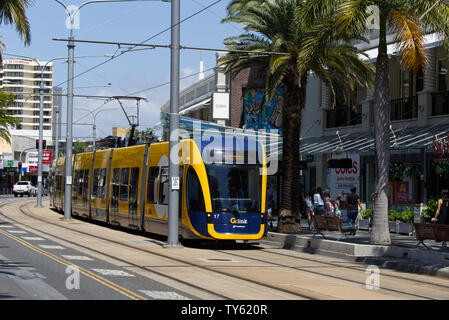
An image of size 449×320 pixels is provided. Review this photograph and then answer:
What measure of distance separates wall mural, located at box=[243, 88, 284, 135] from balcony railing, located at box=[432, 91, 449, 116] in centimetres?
1235

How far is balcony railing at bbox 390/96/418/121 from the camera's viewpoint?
30.7m

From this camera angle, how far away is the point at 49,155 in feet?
281

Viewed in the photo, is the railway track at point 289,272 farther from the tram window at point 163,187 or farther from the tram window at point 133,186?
the tram window at point 133,186

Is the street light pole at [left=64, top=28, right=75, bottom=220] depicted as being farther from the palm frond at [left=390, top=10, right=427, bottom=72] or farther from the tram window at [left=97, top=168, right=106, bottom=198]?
the palm frond at [left=390, top=10, right=427, bottom=72]

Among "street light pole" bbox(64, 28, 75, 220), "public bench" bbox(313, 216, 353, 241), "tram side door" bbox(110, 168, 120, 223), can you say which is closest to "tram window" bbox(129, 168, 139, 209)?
"tram side door" bbox(110, 168, 120, 223)

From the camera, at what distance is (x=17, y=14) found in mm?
25219

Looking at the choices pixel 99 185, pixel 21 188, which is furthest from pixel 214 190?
pixel 21 188

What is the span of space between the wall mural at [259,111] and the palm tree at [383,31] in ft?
66.0

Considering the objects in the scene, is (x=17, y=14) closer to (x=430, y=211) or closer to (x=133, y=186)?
(x=133, y=186)

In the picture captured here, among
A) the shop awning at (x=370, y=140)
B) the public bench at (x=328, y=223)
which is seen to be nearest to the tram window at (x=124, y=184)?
the public bench at (x=328, y=223)

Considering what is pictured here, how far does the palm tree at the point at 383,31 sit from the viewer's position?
18.8 metres

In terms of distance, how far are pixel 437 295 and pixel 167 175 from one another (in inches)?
460
